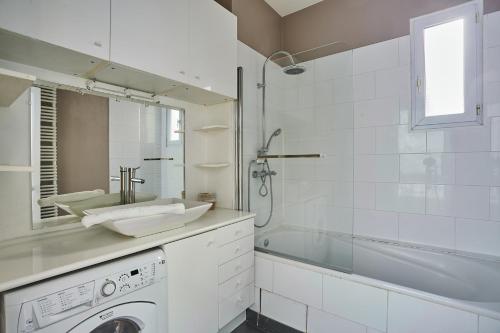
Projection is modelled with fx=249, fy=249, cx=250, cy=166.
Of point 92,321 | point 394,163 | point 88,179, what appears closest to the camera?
point 92,321

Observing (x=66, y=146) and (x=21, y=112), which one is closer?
(x=21, y=112)

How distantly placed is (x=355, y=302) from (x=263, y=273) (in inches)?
26.5

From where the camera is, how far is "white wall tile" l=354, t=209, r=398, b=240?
219cm

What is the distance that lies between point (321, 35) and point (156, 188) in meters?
2.22

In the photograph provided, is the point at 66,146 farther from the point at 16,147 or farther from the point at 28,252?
the point at 28,252

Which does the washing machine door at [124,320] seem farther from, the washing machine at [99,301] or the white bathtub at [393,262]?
the white bathtub at [393,262]

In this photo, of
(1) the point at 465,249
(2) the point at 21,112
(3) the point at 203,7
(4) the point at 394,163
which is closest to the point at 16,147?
(2) the point at 21,112

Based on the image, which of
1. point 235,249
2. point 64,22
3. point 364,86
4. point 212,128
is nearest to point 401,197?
point 364,86

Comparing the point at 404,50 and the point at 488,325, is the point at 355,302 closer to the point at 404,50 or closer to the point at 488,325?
the point at 488,325

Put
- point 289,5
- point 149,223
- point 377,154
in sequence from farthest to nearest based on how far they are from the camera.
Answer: point 289,5 < point 377,154 < point 149,223

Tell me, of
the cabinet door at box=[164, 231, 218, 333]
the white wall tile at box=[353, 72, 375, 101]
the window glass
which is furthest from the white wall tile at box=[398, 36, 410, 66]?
the cabinet door at box=[164, 231, 218, 333]

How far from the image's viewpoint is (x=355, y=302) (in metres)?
1.51

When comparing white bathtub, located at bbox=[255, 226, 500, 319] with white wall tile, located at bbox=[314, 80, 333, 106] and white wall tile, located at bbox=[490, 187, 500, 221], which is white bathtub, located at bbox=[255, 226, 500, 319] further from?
white wall tile, located at bbox=[314, 80, 333, 106]

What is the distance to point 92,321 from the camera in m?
1.00
